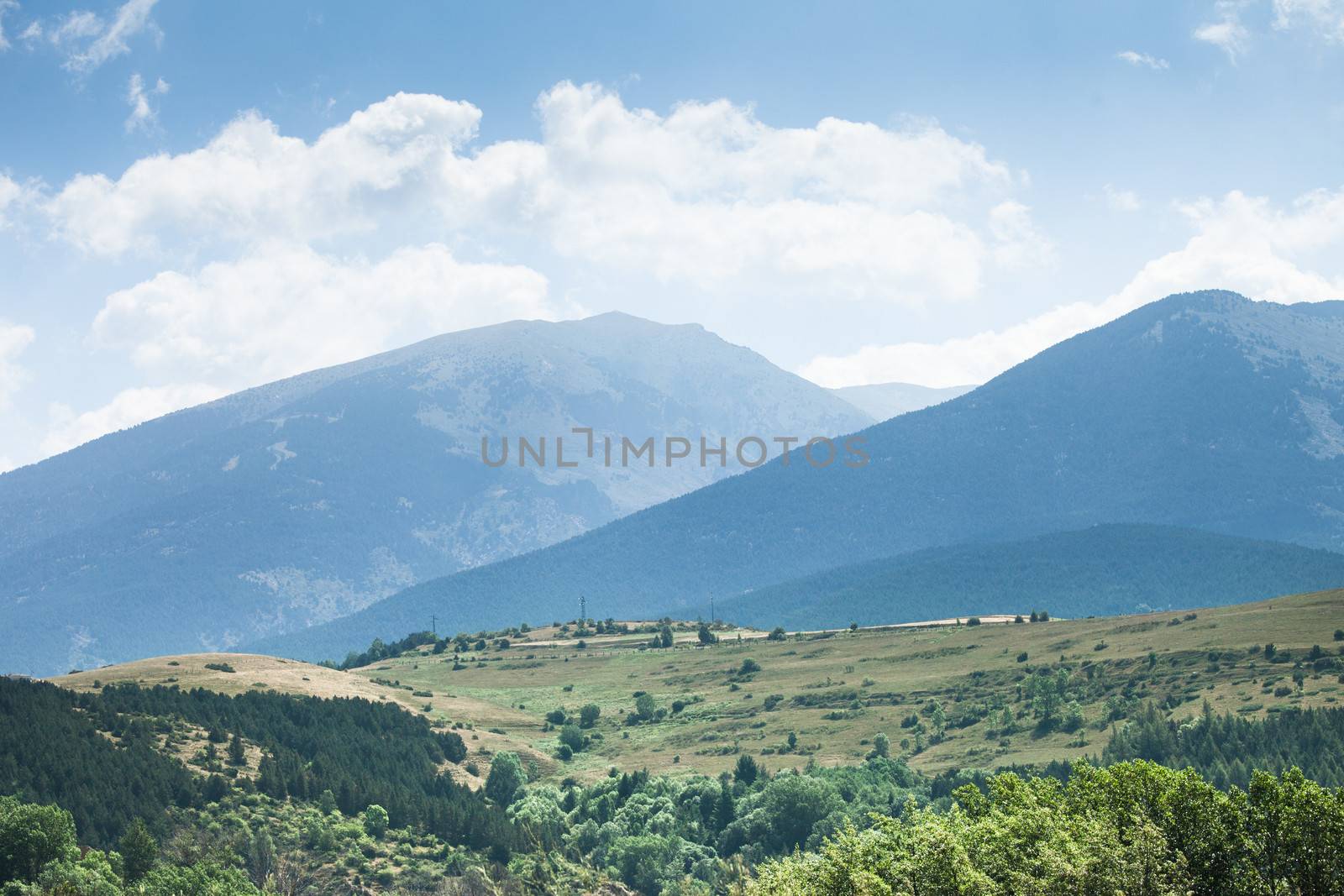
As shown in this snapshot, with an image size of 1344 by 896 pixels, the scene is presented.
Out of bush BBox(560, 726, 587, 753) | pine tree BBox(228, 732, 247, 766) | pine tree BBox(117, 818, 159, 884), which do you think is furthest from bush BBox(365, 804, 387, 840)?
bush BBox(560, 726, 587, 753)

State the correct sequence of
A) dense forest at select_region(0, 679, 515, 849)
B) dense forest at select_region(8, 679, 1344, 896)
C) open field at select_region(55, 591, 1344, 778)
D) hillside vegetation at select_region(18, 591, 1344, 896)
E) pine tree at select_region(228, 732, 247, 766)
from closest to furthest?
dense forest at select_region(8, 679, 1344, 896) < hillside vegetation at select_region(18, 591, 1344, 896) < dense forest at select_region(0, 679, 515, 849) < pine tree at select_region(228, 732, 247, 766) < open field at select_region(55, 591, 1344, 778)

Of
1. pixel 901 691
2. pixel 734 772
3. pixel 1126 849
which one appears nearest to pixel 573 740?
pixel 734 772

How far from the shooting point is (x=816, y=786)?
116 meters

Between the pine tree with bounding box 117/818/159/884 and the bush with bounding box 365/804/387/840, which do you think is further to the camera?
the bush with bounding box 365/804/387/840

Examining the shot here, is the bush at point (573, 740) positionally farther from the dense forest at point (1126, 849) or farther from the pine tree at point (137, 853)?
the dense forest at point (1126, 849)

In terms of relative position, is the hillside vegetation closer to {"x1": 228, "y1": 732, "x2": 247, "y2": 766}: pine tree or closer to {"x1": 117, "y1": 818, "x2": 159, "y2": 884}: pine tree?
{"x1": 117, "y1": 818, "x2": 159, "y2": 884}: pine tree

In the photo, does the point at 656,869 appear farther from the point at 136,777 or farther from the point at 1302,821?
the point at 1302,821

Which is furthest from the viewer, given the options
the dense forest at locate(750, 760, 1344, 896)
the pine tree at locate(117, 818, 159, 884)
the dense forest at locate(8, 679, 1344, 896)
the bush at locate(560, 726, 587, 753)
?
the bush at locate(560, 726, 587, 753)

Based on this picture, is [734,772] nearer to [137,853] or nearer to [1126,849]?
[137,853]

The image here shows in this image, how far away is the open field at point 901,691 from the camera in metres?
141

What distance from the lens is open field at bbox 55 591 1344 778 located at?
14112 centimetres

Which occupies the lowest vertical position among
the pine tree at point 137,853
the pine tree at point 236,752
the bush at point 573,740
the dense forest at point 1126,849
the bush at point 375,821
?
the bush at point 573,740

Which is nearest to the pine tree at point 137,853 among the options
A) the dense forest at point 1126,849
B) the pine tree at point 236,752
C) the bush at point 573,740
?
the pine tree at point 236,752

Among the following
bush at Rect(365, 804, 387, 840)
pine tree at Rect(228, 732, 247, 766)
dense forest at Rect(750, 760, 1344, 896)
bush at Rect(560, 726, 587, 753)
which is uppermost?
dense forest at Rect(750, 760, 1344, 896)
